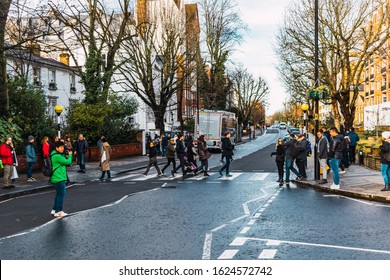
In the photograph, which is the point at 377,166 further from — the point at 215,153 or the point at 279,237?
the point at 215,153

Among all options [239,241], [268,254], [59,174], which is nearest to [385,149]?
[239,241]

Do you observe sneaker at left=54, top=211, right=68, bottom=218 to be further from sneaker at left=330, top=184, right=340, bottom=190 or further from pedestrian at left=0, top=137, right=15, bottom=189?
sneaker at left=330, top=184, right=340, bottom=190

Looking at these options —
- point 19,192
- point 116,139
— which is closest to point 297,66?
point 116,139

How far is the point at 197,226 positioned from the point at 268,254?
2513 millimetres

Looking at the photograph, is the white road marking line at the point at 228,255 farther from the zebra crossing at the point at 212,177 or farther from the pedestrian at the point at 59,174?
the zebra crossing at the point at 212,177

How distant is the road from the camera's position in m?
7.24

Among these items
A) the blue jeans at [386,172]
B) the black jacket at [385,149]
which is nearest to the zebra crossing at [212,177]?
the blue jeans at [386,172]

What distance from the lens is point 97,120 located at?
29.9 metres

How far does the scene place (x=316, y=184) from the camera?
15859mm

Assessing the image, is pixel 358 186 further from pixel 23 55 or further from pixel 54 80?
pixel 54 80

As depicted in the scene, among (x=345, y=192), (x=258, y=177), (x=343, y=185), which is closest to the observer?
(x=345, y=192)

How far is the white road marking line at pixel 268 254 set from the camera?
6.83 m

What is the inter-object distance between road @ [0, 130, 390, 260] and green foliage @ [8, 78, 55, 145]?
9.59 m

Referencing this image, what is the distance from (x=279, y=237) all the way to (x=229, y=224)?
4.99 ft
